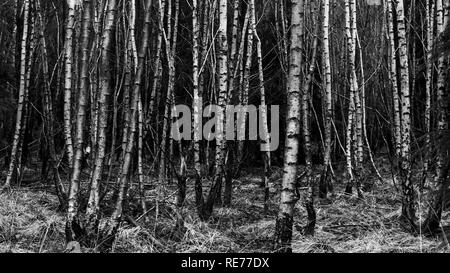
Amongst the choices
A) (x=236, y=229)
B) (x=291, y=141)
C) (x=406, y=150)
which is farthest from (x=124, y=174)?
(x=406, y=150)

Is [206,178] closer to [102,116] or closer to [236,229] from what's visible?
[236,229]

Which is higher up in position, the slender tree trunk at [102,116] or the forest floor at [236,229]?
the slender tree trunk at [102,116]

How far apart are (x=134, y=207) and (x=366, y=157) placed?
279 inches

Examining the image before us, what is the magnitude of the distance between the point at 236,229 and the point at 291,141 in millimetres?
2276

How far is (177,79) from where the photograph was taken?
35.3 feet

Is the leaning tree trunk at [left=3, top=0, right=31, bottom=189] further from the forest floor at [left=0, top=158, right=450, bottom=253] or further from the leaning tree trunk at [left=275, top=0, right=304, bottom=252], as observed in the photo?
the leaning tree trunk at [left=275, top=0, right=304, bottom=252]

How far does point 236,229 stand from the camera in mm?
5863

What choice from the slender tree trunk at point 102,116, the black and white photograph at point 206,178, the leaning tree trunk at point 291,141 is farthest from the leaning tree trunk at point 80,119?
the leaning tree trunk at point 291,141

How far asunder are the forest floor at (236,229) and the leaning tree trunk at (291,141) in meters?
0.63

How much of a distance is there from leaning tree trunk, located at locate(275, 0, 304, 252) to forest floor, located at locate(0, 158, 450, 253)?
2.07 feet

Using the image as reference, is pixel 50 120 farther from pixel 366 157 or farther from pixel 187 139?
pixel 366 157

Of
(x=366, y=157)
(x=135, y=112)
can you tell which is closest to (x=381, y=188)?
(x=366, y=157)

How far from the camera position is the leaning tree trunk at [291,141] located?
157 inches

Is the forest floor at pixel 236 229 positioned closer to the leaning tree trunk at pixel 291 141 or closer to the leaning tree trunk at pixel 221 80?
the leaning tree trunk at pixel 221 80
